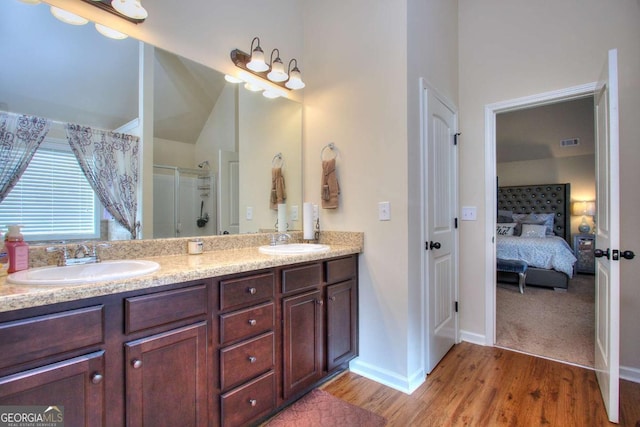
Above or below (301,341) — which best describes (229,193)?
above

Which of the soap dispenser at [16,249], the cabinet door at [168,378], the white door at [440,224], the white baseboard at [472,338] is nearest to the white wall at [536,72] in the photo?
the white baseboard at [472,338]

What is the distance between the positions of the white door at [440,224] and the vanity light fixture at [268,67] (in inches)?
38.4

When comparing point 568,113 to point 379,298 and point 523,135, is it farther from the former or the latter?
point 379,298

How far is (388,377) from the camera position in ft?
6.64

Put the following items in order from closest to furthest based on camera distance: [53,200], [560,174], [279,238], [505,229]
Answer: [53,200] < [279,238] < [505,229] < [560,174]

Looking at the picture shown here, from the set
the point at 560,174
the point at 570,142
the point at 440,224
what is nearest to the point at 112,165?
the point at 440,224

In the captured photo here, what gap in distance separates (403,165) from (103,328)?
171cm

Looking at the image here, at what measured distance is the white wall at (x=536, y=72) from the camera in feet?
6.85

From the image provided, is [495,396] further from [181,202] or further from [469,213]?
[181,202]

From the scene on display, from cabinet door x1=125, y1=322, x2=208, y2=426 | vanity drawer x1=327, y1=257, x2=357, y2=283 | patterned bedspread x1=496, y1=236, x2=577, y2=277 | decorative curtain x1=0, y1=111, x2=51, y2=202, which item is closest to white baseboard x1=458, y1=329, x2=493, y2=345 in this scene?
vanity drawer x1=327, y1=257, x2=357, y2=283

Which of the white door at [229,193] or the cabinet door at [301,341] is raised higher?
the white door at [229,193]

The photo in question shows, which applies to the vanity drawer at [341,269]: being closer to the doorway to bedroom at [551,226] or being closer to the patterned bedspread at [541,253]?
the doorway to bedroom at [551,226]

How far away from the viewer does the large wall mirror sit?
133 cm

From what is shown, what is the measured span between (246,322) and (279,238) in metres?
0.89
